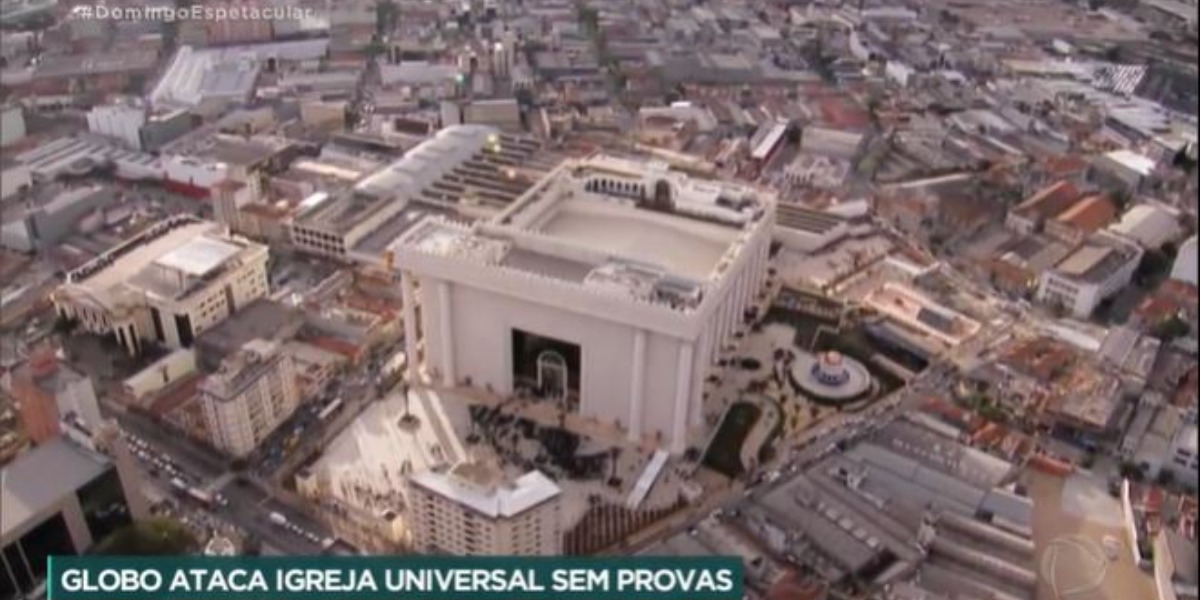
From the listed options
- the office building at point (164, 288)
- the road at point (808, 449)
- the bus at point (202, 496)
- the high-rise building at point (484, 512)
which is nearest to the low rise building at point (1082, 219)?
the road at point (808, 449)

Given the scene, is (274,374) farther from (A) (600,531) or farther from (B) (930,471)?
(B) (930,471)

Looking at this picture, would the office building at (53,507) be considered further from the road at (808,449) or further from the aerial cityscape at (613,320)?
the road at (808,449)

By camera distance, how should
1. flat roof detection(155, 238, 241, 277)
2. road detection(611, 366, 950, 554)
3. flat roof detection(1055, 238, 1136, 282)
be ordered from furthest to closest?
flat roof detection(1055, 238, 1136, 282) < flat roof detection(155, 238, 241, 277) < road detection(611, 366, 950, 554)

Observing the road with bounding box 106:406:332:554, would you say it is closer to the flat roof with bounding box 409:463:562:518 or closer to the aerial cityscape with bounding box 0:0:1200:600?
the aerial cityscape with bounding box 0:0:1200:600

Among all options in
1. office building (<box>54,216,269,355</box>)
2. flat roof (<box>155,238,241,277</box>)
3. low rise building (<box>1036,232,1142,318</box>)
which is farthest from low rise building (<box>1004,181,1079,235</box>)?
flat roof (<box>155,238,241,277</box>)

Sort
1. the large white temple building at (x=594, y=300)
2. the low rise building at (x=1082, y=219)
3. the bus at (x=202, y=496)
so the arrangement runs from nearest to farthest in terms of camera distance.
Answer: the bus at (x=202, y=496) → the large white temple building at (x=594, y=300) → the low rise building at (x=1082, y=219)

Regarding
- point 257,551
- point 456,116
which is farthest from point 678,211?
point 456,116
